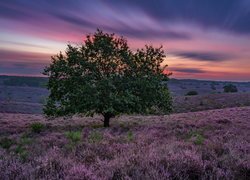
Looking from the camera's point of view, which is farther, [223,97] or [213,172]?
[223,97]

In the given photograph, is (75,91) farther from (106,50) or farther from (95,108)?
(106,50)

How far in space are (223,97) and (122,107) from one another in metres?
51.7

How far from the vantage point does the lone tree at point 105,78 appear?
23.1m

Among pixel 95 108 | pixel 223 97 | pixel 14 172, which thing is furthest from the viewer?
pixel 223 97

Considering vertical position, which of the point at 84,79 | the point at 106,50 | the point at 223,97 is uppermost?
the point at 106,50

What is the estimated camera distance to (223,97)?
2739 inches

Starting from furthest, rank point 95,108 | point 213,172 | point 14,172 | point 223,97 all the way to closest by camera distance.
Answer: point 223,97 < point 95,108 < point 213,172 < point 14,172

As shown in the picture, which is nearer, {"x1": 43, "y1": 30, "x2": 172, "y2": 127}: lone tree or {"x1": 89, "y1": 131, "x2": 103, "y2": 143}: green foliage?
{"x1": 89, "y1": 131, "x2": 103, "y2": 143}: green foliage

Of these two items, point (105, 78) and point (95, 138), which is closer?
point (95, 138)

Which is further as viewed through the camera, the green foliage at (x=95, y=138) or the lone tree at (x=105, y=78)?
the lone tree at (x=105, y=78)

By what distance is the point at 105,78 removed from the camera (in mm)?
23234

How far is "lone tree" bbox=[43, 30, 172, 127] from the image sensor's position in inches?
909

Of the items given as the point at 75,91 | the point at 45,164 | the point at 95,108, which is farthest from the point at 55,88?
the point at 45,164

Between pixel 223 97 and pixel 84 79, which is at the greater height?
pixel 84 79
